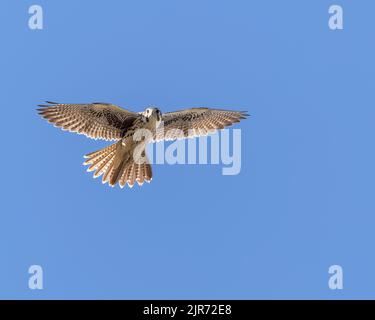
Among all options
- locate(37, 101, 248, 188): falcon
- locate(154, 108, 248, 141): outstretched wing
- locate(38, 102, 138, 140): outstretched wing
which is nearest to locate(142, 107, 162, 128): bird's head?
locate(37, 101, 248, 188): falcon

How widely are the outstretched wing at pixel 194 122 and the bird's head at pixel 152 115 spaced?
1.03 meters

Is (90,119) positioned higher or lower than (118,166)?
higher

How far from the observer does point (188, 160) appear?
50.2ft

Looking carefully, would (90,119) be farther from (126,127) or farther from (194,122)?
(194,122)

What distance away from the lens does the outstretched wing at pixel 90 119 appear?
52.3 ft

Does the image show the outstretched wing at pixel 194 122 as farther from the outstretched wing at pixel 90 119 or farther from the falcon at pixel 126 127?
the outstretched wing at pixel 90 119

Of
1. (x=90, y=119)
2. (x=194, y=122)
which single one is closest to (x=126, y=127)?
(x=90, y=119)

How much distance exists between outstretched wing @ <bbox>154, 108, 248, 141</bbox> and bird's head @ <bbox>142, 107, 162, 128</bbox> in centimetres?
103

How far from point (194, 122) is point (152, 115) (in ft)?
5.63

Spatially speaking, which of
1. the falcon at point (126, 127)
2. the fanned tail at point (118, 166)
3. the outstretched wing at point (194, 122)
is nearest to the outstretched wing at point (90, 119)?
the falcon at point (126, 127)

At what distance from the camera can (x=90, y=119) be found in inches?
637
